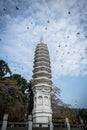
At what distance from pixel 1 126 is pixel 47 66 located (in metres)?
21.6

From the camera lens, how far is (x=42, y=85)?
99.0ft

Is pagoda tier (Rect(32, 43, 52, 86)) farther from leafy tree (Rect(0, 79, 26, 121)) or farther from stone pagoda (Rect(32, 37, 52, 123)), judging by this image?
leafy tree (Rect(0, 79, 26, 121))

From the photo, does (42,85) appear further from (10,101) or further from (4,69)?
(10,101)

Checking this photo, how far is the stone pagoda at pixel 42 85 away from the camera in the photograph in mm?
27953

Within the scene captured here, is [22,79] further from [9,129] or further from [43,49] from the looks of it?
[9,129]

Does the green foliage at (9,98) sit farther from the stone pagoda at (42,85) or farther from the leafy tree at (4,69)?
the stone pagoda at (42,85)

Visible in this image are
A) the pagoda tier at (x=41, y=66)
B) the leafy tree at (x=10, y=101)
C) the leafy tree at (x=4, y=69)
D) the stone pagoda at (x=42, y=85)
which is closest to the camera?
the leafy tree at (x=10, y=101)

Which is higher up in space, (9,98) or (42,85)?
(42,85)

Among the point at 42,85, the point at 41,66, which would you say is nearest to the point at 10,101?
the point at 42,85

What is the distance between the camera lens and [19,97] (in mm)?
22750

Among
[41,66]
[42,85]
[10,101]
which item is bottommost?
[10,101]

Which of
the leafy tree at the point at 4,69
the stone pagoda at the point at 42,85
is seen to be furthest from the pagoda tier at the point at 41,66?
the leafy tree at the point at 4,69

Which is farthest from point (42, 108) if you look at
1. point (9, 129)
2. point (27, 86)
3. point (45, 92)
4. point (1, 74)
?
point (9, 129)

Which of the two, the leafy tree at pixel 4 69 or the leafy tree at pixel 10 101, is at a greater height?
the leafy tree at pixel 4 69
